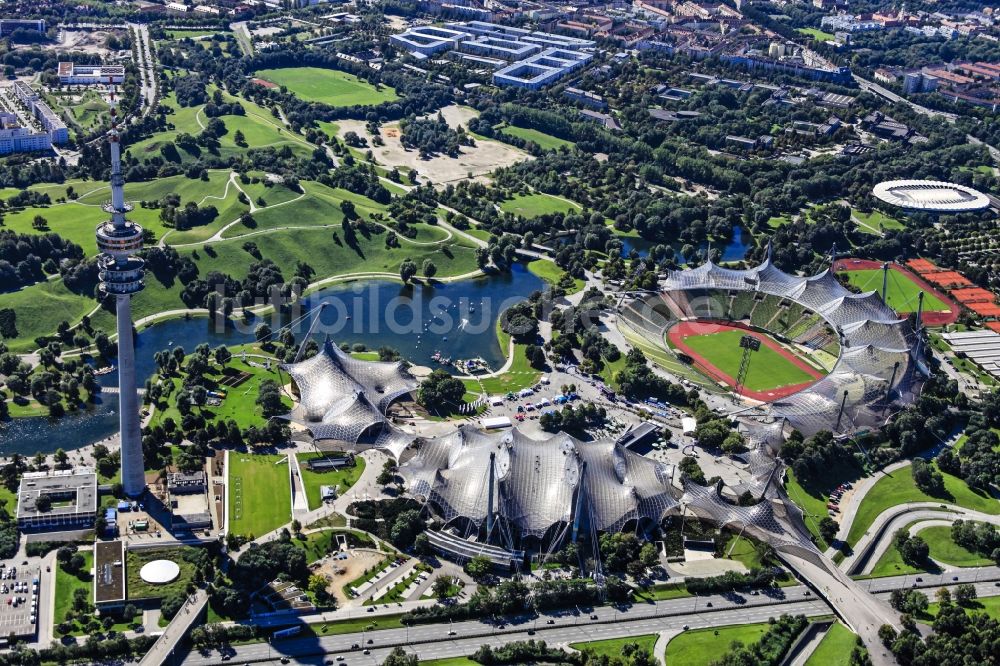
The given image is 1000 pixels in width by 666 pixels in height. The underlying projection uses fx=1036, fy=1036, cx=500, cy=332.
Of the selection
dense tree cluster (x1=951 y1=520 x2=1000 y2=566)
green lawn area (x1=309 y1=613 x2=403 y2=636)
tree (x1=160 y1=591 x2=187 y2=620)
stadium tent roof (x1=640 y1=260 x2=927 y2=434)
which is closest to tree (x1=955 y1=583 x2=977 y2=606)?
dense tree cluster (x1=951 y1=520 x2=1000 y2=566)

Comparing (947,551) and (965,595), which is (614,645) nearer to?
(965,595)

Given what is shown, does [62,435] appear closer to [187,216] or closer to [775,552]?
[187,216]

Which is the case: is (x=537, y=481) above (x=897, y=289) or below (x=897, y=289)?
above

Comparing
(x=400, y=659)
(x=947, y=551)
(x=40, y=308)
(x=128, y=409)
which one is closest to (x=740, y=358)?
(x=947, y=551)

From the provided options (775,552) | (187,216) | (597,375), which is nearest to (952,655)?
(775,552)

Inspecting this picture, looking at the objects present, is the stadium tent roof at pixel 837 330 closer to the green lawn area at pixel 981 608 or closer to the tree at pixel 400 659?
the green lawn area at pixel 981 608

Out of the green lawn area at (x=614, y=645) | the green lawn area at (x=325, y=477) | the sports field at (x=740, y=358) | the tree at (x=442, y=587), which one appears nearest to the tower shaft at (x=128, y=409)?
the green lawn area at (x=325, y=477)
